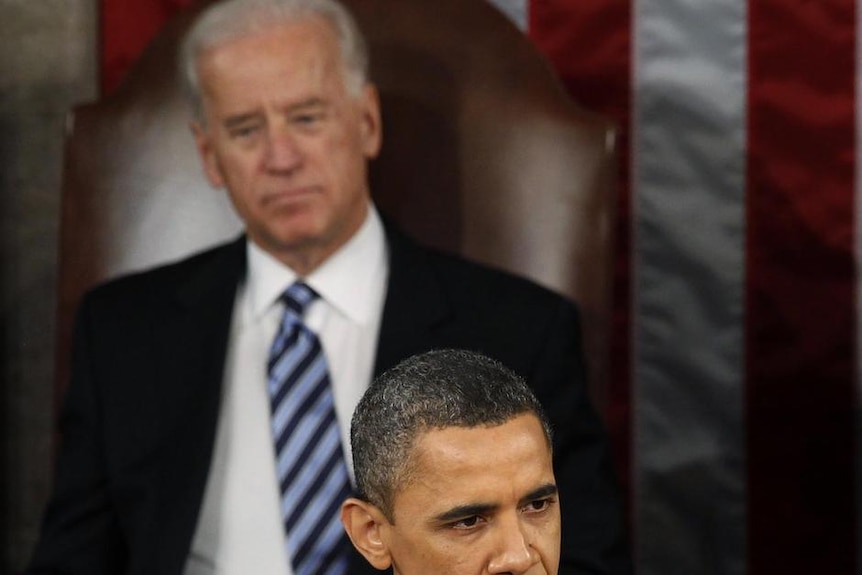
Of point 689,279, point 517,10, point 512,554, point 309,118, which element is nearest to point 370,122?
point 309,118

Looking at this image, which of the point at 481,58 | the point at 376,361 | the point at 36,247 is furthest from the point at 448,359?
the point at 36,247

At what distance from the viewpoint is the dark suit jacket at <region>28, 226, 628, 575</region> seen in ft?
7.27

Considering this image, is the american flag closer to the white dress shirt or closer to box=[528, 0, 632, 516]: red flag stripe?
box=[528, 0, 632, 516]: red flag stripe

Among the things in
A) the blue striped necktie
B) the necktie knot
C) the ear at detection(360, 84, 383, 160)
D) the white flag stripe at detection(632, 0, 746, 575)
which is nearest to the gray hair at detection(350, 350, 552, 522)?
the blue striped necktie

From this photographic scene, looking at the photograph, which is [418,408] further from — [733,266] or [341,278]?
[733,266]

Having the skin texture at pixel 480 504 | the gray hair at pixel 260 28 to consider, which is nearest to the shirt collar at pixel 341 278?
the gray hair at pixel 260 28

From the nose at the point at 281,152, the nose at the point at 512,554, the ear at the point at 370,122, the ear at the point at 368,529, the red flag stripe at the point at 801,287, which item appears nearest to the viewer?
the nose at the point at 512,554

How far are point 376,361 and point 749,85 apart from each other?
0.95 m

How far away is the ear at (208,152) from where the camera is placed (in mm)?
2404

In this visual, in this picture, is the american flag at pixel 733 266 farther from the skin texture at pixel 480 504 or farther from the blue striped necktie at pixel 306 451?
the skin texture at pixel 480 504

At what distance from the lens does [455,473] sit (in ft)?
4.58

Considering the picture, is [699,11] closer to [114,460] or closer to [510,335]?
[510,335]

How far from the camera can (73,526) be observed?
2283 mm

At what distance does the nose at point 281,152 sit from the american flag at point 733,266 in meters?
0.72
